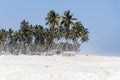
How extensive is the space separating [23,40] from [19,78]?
369ft

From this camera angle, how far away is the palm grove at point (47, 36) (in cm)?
12731

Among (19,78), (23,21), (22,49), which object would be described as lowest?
(19,78)

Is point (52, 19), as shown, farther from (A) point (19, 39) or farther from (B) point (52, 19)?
(A) point (19, 39)

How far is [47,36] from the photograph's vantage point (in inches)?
5896

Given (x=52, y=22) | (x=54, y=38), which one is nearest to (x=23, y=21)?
(x=54, y=38)

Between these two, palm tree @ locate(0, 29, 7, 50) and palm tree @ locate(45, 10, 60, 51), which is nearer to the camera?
palm tree @ locate(45, 10, 60, 51)

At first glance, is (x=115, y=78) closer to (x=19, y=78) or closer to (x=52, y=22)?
(x=19, y=78)

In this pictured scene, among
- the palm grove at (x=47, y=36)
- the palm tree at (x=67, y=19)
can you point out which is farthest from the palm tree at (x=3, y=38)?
the palm tree at (x=67, y=19)

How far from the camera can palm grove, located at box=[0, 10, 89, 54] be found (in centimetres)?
12731

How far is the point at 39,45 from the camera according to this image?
505 ft

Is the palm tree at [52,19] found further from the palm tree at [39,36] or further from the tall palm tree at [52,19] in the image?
the palm tree at [39,36]

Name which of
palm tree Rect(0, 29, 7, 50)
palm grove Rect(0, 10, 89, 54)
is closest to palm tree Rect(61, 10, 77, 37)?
palm grove Rect(0, 10, 89, 54)

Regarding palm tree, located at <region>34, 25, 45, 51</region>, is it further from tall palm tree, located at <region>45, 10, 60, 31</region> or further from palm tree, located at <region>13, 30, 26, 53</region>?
tall palm tree, located at <region>45, 10, 60, 31</region>

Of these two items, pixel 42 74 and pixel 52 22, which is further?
pixel 52 22
